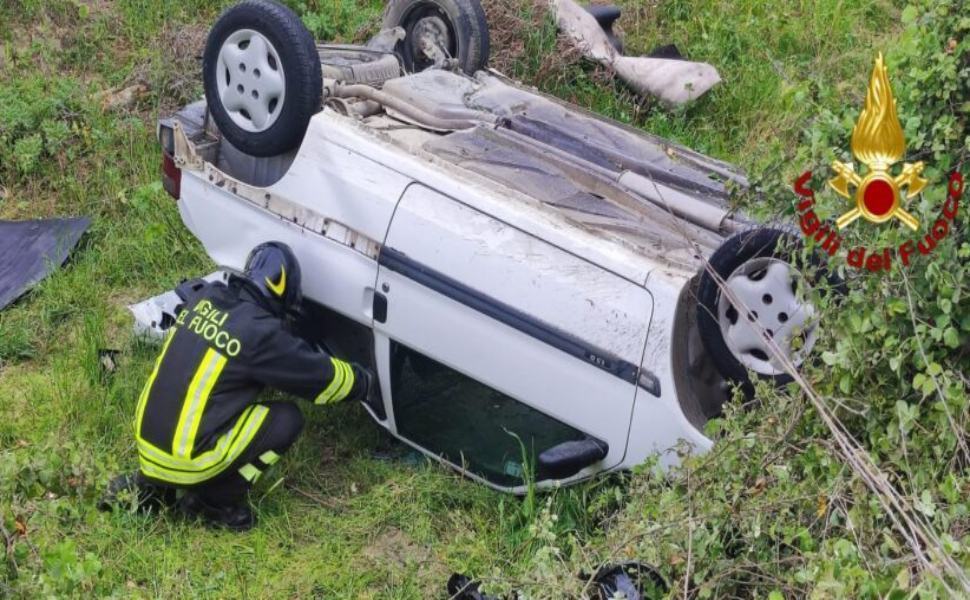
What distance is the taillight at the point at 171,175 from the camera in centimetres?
500

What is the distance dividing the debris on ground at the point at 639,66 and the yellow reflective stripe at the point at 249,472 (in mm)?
3733

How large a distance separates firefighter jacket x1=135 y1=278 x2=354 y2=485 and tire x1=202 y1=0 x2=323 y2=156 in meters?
0.64

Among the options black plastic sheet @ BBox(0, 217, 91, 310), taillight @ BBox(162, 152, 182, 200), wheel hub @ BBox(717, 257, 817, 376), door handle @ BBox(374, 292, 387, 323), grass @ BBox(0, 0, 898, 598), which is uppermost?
wheel hub @ BBox(717, 257, 817, 376)

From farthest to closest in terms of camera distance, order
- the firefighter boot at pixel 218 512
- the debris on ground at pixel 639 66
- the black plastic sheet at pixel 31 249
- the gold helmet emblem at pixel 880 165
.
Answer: the debris on ground at pixel 639 66, the black plastic sheet at pixel 31 249, the firefighter boot at pixel 218 512, the gold helmet emblem at pixel 880 165

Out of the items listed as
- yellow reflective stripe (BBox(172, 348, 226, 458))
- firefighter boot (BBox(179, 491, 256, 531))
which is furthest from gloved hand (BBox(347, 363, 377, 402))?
firefighter boot (BBox(179, 491, 256, 531))

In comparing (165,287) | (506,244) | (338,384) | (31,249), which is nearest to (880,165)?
(506,244)

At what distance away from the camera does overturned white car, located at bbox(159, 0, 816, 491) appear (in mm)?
3941

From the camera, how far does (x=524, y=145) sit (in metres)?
4.76

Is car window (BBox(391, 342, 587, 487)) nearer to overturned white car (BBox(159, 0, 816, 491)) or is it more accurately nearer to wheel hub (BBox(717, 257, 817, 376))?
overturned white car (BBox(159, 0, 816, 491))

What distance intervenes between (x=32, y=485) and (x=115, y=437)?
1.73 metres

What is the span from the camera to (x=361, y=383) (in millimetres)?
4605

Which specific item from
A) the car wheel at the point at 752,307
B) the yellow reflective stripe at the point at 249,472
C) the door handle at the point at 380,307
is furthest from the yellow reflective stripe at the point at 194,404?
the car wheel at the point at 752,307

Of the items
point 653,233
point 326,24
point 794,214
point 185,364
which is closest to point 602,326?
point 653,233

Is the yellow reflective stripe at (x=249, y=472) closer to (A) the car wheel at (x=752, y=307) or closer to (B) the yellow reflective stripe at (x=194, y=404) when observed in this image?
(B) the yellow reflective stripe at (x=194, y=404)
